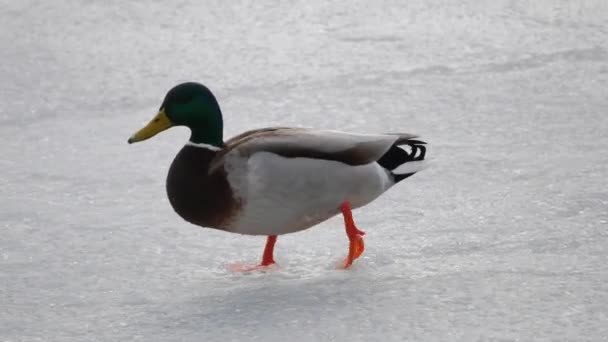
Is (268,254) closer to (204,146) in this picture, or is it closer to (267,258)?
(267,258)

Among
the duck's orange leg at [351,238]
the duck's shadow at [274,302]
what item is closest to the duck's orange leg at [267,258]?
the duck's shadow at [274,302]

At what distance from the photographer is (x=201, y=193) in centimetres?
458

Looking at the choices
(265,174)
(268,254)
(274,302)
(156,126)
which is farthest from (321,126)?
(274,302)

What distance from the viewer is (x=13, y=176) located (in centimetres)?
610

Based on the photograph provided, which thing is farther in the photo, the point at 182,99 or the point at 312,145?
the point at 182,99

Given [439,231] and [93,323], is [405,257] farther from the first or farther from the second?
[93,323]

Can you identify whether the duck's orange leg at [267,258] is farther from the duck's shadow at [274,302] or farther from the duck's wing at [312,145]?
the duck's wing at [312,145]

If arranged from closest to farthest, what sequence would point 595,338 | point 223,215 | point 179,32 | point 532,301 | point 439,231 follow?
point 595,338, point 532,301, point 223,215, point 439,231, point 179,32

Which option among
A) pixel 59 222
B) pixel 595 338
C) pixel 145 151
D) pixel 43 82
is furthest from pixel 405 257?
pixel 43 82

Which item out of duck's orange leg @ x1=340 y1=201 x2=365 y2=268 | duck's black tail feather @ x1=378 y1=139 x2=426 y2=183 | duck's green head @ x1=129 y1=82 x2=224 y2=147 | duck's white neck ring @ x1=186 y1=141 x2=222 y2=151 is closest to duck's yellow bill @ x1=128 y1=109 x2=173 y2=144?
duck's green head @ x1=129 y1=82 x2=224 y2=147

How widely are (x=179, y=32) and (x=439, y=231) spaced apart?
3.39m

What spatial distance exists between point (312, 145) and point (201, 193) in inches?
16.5

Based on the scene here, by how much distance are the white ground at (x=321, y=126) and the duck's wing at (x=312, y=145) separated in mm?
380

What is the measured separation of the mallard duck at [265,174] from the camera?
457cm
